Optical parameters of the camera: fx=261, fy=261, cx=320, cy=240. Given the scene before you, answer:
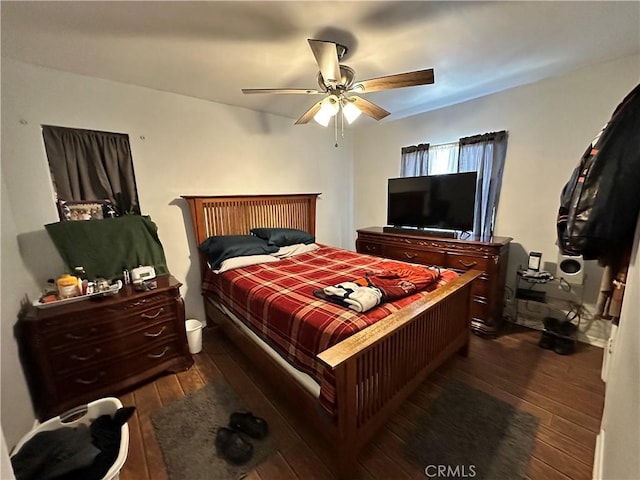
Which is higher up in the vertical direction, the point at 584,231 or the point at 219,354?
the point at 584,231

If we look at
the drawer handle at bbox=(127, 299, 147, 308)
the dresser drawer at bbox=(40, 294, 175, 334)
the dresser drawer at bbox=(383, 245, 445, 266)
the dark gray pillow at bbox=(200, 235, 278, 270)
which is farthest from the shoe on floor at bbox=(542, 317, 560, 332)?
the drawer handle at bbox=(127, 299, 147, 308)

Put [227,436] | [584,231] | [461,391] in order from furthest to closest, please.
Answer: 1. [461,391]
2. [227,436]
3. [584,231]

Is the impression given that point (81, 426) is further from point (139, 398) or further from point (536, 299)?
point (536, 299)

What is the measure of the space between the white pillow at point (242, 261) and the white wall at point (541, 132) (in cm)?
263

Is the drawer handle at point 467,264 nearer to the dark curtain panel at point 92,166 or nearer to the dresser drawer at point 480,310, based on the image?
the dresser drawer at point 480,310

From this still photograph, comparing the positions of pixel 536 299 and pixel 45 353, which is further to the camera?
pixel 536 299

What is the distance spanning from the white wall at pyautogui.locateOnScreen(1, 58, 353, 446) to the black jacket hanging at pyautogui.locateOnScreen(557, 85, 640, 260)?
295 centimetres

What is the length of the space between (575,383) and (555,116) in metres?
2.38

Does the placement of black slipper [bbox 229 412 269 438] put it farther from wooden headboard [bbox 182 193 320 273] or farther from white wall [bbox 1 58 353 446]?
wooden headboard [bbox 182 193 320 273]

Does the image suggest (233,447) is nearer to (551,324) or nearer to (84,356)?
(84,356)

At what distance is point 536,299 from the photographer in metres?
2.62

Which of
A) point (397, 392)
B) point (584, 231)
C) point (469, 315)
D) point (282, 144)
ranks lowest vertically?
point (397, 392)

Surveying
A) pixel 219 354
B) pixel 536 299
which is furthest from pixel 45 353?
pixel 536 299

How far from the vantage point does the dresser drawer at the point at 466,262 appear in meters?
2.58
